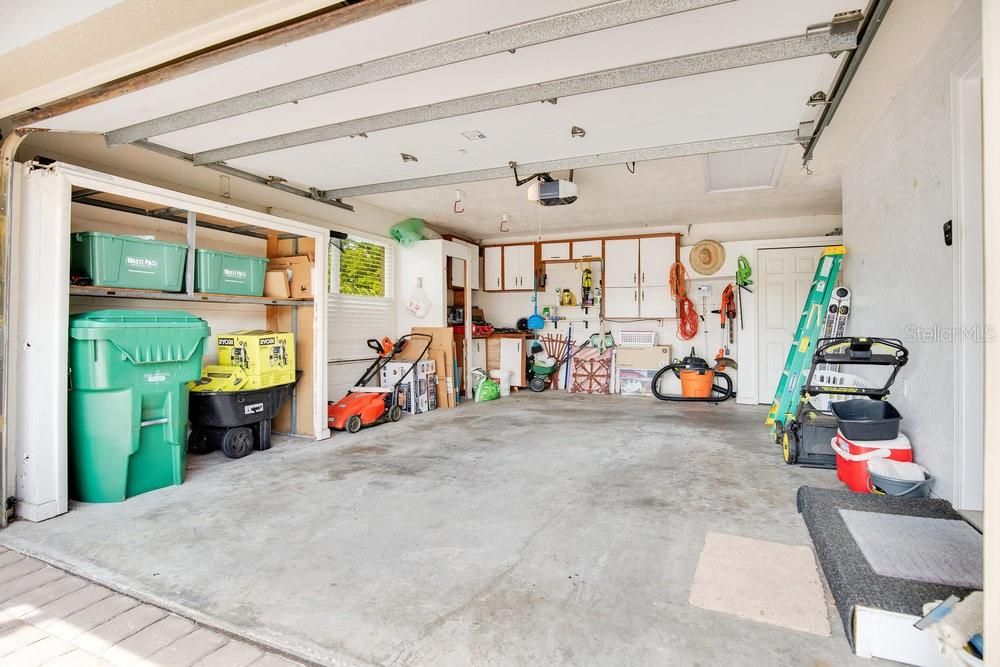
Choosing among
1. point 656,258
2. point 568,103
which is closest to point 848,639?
point 568,103

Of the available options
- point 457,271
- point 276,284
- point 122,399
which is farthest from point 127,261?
point 457,271

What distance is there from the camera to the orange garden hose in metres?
7.44

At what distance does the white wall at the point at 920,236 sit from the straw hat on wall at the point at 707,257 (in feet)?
10.1

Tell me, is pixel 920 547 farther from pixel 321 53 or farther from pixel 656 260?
pixel 656 260

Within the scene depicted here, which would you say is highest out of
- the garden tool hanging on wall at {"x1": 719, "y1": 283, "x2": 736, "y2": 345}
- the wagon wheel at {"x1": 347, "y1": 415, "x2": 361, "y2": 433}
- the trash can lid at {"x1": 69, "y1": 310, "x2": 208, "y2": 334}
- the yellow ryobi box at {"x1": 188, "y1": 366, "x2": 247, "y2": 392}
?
the garden tool hanging on wall at {"x1": 719, "y1": 283, "x2": 736, "y2": 345}

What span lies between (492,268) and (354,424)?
14.2 feet

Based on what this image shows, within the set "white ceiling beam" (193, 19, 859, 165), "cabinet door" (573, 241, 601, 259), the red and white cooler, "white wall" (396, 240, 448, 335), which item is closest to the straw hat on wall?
"cabinet door" (573, 241, 601, 259)

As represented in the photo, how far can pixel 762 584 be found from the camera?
207 centimetres

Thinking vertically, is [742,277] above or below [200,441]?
above

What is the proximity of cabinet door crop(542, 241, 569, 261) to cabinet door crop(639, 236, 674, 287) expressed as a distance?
4.00 ft

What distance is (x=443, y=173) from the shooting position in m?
4.63

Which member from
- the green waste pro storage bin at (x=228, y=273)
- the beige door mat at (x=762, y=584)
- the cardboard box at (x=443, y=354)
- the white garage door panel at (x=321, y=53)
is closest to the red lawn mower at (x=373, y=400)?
the cardboard box at (x=443, y=354)

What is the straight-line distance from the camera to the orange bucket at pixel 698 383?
6.97 metres

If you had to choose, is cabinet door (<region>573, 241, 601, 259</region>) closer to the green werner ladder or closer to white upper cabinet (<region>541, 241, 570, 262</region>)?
white upper cabinet (<region>541, 241, 570, 262</region>)
